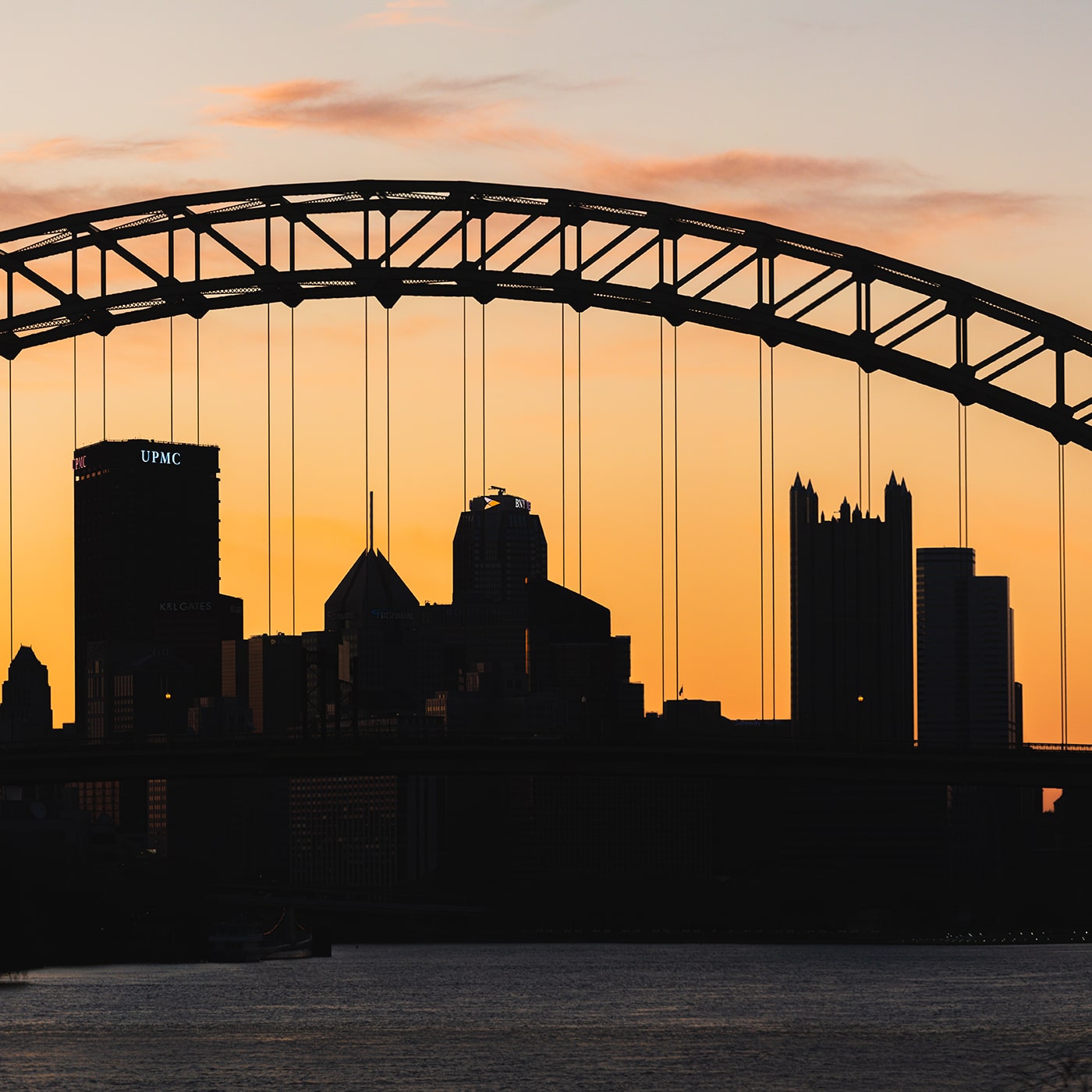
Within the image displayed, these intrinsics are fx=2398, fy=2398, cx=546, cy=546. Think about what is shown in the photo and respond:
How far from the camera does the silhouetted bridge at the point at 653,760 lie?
70.2 m

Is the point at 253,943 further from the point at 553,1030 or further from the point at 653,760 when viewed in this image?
the point at 653,760

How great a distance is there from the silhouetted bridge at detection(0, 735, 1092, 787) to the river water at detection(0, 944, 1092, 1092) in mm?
8140

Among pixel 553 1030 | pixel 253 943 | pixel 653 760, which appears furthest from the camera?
pixel 253 943

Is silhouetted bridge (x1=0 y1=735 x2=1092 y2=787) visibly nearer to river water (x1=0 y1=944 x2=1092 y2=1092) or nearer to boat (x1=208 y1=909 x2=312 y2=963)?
river water (x1=0 y1=944 x2=1092 y2=1092)

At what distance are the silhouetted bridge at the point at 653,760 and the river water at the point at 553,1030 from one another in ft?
26.7

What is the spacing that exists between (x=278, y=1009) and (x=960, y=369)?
4999 centimetres

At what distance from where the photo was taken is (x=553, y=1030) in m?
82.2

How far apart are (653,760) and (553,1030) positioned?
15.7 metres

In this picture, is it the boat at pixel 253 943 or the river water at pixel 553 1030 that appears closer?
the river water at pixel 553 1030

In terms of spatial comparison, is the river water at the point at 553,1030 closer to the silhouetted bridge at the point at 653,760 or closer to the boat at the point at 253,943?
the silhouetted bridge at the point at 653,760

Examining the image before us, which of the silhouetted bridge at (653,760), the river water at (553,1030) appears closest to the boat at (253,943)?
the river water at (553,1030)

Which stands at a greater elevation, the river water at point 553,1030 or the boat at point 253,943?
the river water at point 553,1030

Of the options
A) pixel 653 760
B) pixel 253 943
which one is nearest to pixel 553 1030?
pixel 653 760

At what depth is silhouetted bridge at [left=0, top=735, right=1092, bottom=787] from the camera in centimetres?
7025
